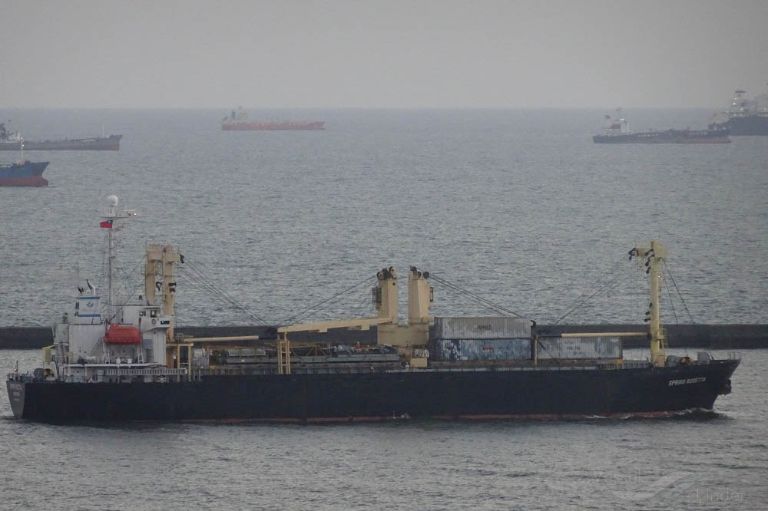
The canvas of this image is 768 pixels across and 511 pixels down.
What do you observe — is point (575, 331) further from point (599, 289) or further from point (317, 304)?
point (599, 289)

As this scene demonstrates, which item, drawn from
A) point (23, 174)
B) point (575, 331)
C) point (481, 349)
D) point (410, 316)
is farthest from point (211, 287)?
point (23, 174)

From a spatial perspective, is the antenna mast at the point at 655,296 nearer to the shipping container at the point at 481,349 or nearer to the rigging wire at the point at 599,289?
the shipping container at the point at 481,349

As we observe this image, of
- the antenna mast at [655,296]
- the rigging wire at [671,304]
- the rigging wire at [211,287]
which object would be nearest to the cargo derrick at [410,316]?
the antenna mast at [655,296]

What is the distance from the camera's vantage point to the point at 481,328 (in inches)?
2660

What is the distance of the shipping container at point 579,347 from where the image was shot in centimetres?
6794

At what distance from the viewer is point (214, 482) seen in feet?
185

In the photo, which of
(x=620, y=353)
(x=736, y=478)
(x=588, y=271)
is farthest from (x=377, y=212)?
(x=736, y=478)

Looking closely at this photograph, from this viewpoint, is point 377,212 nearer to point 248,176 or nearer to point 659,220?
point 659,220

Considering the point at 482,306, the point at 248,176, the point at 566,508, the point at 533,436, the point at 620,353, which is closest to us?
the point at 566,508

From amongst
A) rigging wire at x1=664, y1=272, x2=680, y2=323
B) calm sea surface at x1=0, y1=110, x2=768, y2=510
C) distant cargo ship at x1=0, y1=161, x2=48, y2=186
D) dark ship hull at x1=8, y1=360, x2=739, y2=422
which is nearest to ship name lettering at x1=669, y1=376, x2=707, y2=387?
dark ship hull at x1=8, y1=360, x2=739, y2=422

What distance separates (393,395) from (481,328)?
4.65m

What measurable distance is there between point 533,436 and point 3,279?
159 feet

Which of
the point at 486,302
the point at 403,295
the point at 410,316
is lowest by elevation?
the point at 410,316

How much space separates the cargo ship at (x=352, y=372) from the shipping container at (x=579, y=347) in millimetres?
40
